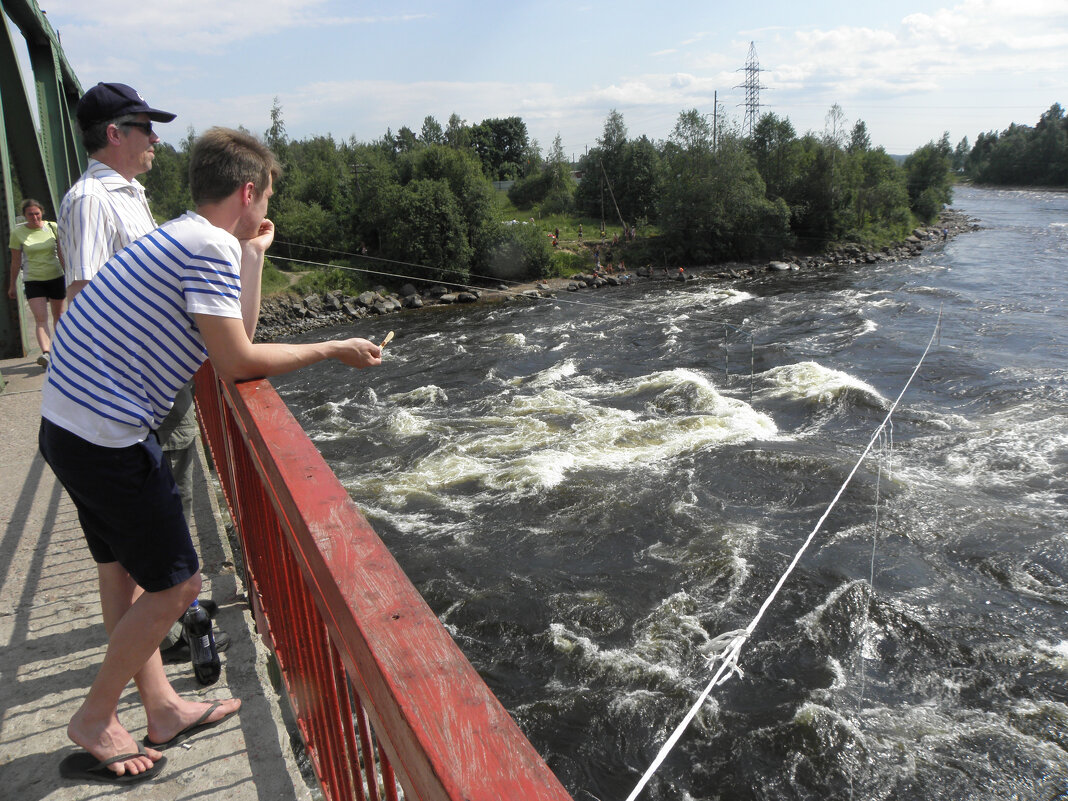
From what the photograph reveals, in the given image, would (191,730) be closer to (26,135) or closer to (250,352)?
(250,352)

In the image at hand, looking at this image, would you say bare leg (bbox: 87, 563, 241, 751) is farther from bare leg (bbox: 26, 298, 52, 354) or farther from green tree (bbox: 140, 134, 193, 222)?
green tree (bbox: 140, 134, 193, 222)

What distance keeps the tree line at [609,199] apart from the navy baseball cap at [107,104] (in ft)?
108

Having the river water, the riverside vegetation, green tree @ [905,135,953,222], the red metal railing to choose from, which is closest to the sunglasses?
the red metal railing

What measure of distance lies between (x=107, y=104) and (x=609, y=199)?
57636 mm

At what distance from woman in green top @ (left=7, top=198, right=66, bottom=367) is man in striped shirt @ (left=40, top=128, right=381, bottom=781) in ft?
19.8

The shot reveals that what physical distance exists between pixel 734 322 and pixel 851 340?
4562 millimetres

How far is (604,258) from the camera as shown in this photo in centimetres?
4372

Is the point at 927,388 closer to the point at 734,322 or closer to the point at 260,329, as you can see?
the point at 734,322

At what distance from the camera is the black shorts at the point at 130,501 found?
7.23 ft

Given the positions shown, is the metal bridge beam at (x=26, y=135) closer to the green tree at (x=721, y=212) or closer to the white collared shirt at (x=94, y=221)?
the white collared shirt at (x=94, y=221)

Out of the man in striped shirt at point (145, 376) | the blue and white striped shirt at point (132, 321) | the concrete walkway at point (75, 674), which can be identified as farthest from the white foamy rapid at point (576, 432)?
the blue and white striped shirt at point (132, 321)

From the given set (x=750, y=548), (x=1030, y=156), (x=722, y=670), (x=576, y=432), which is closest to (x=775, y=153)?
(x=576, y=432)

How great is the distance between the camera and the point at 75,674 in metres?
3.19

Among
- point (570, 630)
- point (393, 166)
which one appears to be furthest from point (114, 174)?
point (393, 166)
